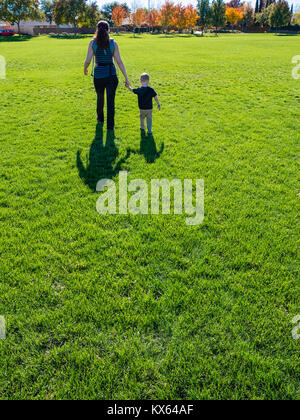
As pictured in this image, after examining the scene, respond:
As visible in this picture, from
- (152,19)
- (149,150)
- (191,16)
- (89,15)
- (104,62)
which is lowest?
(149,150)

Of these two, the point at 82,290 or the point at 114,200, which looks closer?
the point at 82,290

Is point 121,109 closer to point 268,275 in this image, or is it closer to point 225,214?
point 225,214

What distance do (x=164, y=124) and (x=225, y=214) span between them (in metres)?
4.40

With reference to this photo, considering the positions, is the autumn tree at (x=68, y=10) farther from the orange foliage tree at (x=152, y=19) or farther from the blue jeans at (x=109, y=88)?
the blue jeans at (x=109, y=88)

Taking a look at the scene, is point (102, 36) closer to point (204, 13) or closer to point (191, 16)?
point (191, 16)

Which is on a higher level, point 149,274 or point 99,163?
point 99,163

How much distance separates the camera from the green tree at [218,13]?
2472 inches

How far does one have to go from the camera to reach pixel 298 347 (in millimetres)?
2523

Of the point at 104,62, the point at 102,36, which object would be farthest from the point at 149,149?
the point at 102,36

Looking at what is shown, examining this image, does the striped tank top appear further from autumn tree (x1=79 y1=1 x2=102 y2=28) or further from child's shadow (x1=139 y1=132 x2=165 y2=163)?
autumn tree (x1=79 y1=1 x2=102 y2=28)

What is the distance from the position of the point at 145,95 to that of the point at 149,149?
128 centimetres

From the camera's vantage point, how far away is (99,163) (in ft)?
18.3

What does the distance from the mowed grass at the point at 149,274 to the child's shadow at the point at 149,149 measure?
0.11 metres

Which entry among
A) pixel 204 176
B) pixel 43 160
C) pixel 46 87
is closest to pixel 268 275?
pixel 204 176
